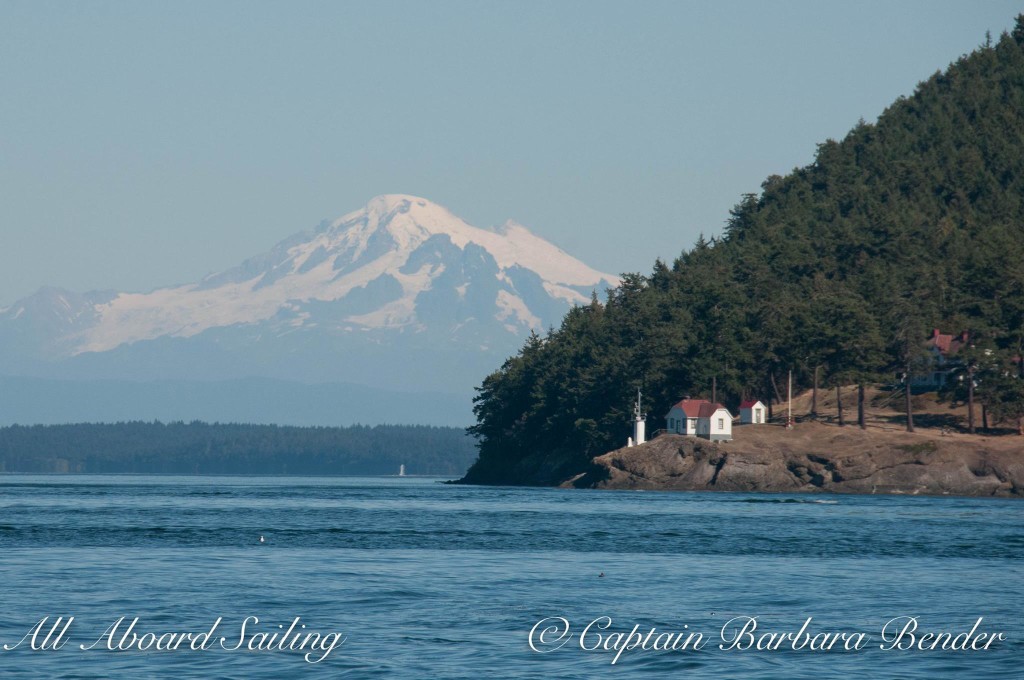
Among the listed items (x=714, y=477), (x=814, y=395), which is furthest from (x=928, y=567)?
(x=814, y=395)

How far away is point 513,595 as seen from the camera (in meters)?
52.0

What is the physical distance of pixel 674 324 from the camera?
184 m

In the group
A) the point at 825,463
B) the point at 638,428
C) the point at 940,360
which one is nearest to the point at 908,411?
the point at 825,463

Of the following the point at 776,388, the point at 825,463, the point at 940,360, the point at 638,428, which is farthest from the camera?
the point at 776,388

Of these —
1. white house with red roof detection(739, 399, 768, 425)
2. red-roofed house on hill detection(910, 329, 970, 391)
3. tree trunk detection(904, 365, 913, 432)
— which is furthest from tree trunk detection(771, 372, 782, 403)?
tree trunk detection(904, 365, 913, 432)

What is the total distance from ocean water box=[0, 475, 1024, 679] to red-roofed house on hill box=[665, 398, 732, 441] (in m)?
Result: 61.7

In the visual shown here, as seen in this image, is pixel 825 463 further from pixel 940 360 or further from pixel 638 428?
pixel 940 360

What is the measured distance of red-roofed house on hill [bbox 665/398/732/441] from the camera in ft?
529

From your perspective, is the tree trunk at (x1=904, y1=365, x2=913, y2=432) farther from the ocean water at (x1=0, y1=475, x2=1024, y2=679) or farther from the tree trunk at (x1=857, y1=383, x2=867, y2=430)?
the ocean water at (x1=0, y1=475, x2=1024, y2=679)

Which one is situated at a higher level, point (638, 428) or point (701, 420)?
point (701, 420)

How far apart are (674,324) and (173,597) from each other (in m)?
137

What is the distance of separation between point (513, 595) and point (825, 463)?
331 feet

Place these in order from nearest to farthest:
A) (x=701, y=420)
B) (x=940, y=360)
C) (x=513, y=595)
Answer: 1. (x=513, y=595)
2. (x=701, y=420)
3. (x=940, y=360)

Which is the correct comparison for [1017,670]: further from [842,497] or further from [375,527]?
[842,497]
